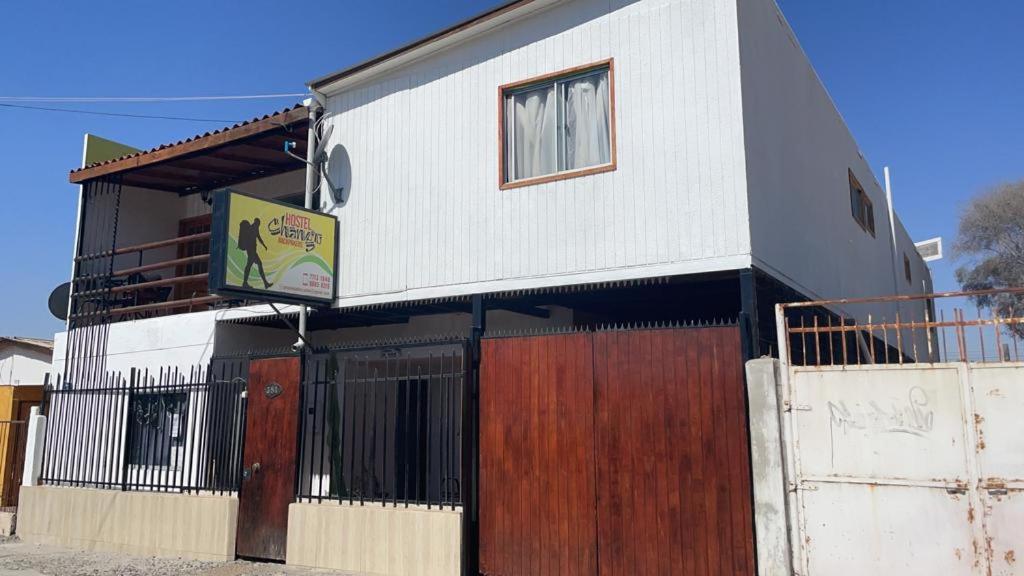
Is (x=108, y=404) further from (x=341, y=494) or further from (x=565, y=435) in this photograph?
(x=565, y=435)

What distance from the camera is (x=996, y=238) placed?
40.5 meters

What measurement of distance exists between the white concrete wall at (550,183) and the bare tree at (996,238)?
123 ft

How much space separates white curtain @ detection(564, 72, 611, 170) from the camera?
880 centimetres

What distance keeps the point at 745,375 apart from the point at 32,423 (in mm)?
11289

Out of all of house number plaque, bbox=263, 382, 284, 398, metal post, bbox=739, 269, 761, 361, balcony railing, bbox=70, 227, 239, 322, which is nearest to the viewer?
metal post, bbox=739, 269, 761, 361

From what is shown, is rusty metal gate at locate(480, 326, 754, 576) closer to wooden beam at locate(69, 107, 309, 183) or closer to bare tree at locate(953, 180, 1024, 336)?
wooden beam at locate(69, 107, 309, 183)

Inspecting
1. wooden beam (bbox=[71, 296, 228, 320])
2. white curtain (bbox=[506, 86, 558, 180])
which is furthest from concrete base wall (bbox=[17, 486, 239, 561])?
white curtain (bbox=[506, 86, 558, 180])

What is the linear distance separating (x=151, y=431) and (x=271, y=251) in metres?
4.15

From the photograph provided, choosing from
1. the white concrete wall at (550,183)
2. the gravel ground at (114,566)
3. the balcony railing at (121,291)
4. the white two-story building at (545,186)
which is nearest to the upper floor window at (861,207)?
the white two-story building at (545,186)

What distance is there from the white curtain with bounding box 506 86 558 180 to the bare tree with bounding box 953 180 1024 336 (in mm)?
37512

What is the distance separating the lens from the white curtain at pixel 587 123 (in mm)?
8797

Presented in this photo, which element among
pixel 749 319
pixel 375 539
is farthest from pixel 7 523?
pixel 749 319

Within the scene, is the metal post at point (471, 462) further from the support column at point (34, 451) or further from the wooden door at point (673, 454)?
Answer: the support column at point (34, 451)

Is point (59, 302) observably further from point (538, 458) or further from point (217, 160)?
point (538, 458)
